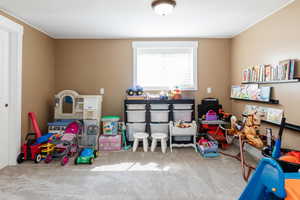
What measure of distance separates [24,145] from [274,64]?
4.21 metres

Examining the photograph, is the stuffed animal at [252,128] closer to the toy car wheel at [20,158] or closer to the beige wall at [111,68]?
the beige wall at [111,68]

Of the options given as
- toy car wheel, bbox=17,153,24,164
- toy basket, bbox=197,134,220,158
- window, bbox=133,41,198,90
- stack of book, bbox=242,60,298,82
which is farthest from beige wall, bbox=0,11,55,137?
stack of book, bbox=242,60,298,82

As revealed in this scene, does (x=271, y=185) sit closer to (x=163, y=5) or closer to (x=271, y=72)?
(x=163, y=5)

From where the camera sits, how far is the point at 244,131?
262 cm

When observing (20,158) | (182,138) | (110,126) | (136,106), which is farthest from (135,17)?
(20,158)

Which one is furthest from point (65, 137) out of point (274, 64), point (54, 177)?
point (274, 64)

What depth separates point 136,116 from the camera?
3.56 meters

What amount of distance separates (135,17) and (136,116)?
1.89 meters

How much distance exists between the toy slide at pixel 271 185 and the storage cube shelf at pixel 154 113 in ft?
8.85

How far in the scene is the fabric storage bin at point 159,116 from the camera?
356 cm

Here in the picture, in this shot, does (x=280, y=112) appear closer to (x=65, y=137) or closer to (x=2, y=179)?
(x=65, y=137)

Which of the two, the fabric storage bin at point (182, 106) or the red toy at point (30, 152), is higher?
the fabric storage bin at point (182, 106)

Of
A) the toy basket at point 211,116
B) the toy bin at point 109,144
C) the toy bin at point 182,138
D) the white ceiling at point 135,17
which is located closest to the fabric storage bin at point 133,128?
the toy bin at point 109,144

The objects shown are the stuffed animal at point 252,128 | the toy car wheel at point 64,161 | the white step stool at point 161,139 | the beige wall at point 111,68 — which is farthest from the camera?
the beige wall at point 111,68
